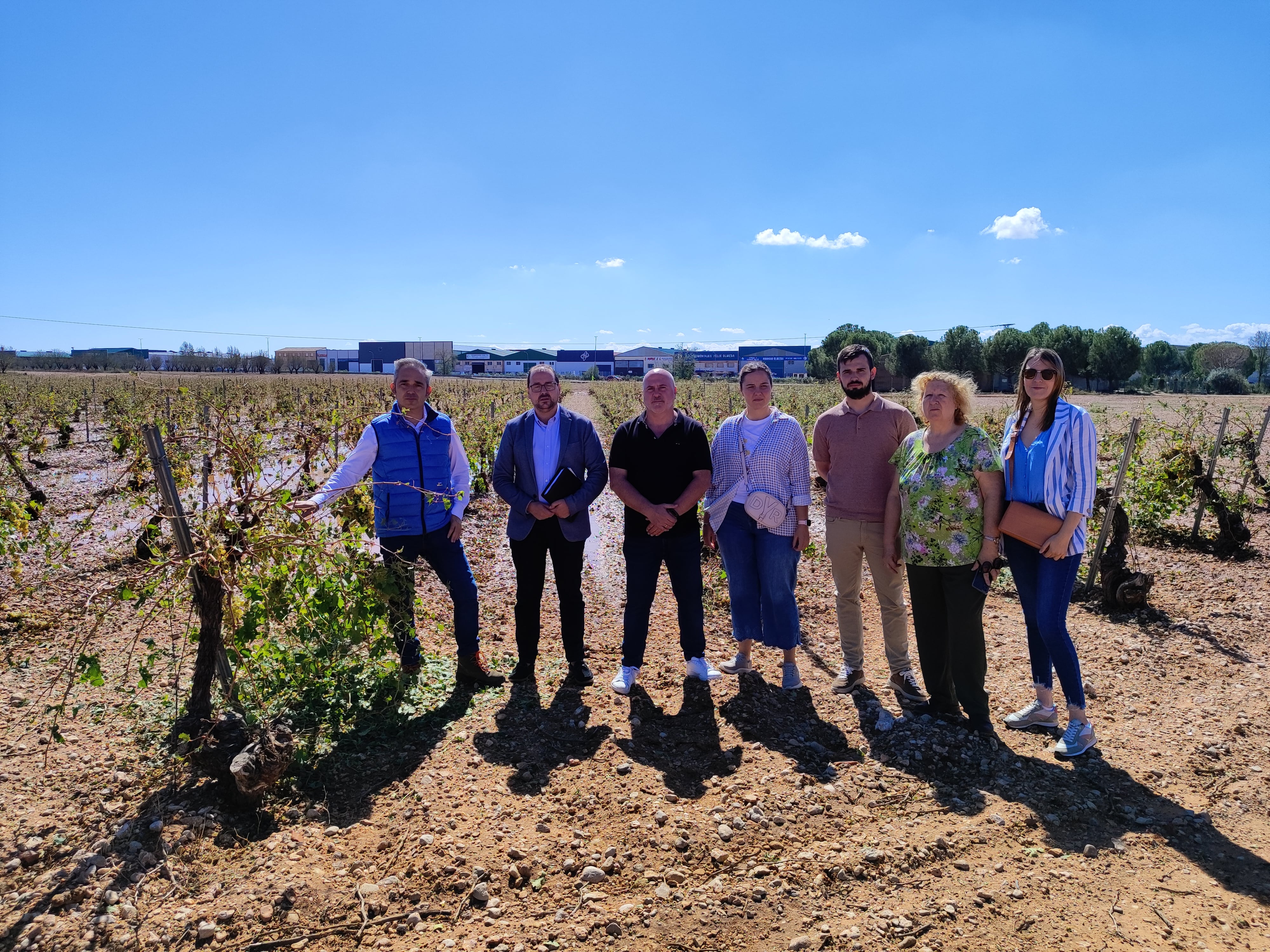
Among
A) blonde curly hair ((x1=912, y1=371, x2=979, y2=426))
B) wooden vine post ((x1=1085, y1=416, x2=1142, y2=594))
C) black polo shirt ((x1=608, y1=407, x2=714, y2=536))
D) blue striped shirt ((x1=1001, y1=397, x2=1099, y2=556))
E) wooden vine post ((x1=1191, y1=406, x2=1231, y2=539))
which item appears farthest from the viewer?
wooden vine post ((x1=1191, y1=406, x2=1231, y2=539))

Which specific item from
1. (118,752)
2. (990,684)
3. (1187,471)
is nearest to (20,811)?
(118,752)

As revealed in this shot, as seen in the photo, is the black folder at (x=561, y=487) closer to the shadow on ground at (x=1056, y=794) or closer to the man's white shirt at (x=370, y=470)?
the man's white shirt at (x=370, y=470)

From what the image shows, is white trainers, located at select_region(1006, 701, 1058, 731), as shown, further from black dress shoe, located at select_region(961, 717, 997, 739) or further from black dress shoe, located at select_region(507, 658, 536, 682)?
black dress shoe, located at select_region(507, 658, 536, 682)

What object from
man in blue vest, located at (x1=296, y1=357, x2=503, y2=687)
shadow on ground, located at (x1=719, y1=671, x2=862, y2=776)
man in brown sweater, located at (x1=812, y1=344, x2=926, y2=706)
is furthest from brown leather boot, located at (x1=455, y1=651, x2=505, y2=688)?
man in brown sweater, located at (x1=812, y1=344, x2=926, y2=706)

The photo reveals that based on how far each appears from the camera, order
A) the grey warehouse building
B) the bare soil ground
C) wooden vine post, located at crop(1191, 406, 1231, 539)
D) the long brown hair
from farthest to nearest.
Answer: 1. the grey warehouse building
2. wooden vine post, located at crop(1191, 406, 1231, 539)
3. the long brown hair
4. the bare soil ground

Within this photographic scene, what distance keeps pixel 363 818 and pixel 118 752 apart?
3.44 feet

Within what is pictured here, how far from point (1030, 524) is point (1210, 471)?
458cm

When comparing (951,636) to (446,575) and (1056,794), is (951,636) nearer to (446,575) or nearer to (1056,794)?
(1056,794)

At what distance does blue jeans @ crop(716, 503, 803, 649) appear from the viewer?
134 inches

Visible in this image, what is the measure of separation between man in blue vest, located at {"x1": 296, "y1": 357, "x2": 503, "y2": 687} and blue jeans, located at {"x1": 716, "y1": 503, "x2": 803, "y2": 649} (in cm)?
128

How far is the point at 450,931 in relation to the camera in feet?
6.57

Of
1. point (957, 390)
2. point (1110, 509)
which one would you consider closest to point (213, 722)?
point (957, 390)

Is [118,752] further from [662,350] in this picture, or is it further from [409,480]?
[662,350]

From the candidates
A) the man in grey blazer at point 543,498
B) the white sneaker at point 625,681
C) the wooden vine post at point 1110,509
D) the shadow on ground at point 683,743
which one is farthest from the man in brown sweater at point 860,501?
the wooden vine post at point 1110,509
